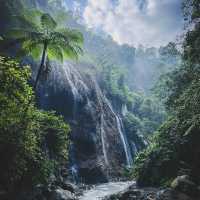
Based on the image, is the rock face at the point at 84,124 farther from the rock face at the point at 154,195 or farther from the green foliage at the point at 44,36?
the green foliage at the point at 44,36

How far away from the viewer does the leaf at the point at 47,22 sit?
661 inches

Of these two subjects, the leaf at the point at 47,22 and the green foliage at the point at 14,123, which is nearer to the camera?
the green foliage at the point at 14,123

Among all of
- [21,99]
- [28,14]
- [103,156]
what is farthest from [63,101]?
[21,99]

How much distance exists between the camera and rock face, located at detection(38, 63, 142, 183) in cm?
3162

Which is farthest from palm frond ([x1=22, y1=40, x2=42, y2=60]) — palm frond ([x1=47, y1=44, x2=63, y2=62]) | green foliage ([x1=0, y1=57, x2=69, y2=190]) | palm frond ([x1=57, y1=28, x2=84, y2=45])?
green foliage ([x1=0, y1=57, x2=69, y2=190])

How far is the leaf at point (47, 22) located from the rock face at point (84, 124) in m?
14.3

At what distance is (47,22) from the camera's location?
55.1 ft

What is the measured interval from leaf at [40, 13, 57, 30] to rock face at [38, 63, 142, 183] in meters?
14.3

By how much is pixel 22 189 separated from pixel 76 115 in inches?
746

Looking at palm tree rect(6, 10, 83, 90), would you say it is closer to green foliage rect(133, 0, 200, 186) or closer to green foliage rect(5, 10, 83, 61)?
green foliage rect(5, 10, 83, 61)

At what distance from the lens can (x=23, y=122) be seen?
45.1ft

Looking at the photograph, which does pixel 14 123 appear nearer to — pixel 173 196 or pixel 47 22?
pixel 47 22

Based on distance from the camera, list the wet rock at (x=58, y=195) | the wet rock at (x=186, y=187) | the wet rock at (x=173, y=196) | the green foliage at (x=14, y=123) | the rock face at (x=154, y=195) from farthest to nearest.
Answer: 1. the wet rock at (x=58, y=195)
2. the wet rock at (x=186, y=187)
3. the rock face at (x=154, y=195)
4. the wet rock at (x=173, y=196)
5. the green foliage at (x=14, y=123)

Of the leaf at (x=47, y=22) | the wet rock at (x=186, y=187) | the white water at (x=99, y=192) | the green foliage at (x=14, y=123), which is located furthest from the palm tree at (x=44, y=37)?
the white water at (x=99, y=192)
